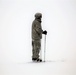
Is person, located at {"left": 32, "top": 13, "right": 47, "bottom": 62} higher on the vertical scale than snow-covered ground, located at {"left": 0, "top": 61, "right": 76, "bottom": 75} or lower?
higher

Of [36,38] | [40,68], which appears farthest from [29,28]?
[40,68]

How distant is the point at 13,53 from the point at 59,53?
402 millimetres

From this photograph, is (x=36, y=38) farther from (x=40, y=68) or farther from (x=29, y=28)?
(x=40, y=68)

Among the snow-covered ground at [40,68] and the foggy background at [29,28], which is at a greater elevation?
the foggy background at [29,28]

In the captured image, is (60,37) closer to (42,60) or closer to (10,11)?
(42,60)

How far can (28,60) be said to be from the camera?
188 centimetres

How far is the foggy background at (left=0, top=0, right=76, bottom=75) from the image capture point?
6.08 feet

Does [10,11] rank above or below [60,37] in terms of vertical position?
above

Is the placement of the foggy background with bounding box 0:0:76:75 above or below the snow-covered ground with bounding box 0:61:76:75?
above

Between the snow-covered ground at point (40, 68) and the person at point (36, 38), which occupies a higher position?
the person at point (36, 38)

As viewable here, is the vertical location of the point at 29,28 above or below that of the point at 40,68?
above

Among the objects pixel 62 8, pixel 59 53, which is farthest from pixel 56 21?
pixel 59 53

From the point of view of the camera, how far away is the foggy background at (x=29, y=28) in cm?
185

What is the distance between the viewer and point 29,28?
6.15ft
